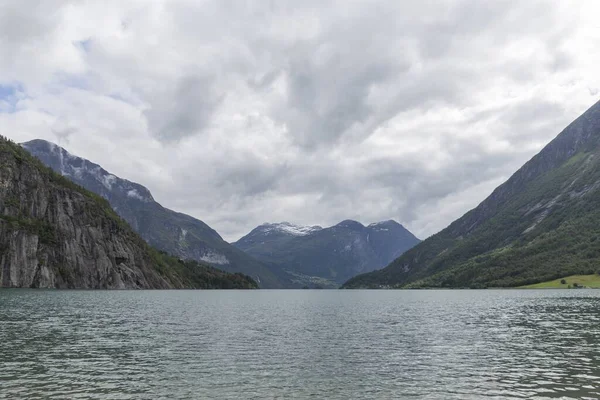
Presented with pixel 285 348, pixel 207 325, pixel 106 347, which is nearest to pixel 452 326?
pixel 285 348

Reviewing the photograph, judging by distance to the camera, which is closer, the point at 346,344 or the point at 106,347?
the point at 106,347

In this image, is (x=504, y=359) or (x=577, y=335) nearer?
(x=504, y=359)

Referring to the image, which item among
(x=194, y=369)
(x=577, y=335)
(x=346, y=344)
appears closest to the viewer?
(x=194, y=369)

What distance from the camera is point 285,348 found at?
5191cm

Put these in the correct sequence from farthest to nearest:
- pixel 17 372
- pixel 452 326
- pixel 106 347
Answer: pixel 452 326 → pixel 106 347 → pixel 17 372

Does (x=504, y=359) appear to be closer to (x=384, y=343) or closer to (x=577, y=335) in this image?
(x=384, y=343)

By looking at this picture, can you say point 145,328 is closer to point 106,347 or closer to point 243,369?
point 106,347

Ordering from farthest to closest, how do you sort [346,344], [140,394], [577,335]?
[577,335], [346,344], [140,394]

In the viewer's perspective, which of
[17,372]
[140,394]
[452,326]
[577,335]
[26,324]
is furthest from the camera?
[452,326]

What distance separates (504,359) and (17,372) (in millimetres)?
46103

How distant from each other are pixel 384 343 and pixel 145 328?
127 ft

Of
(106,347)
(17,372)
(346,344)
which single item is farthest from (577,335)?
(17,372)

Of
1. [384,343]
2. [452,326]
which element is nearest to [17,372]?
[384,343]

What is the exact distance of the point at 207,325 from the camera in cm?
7600
